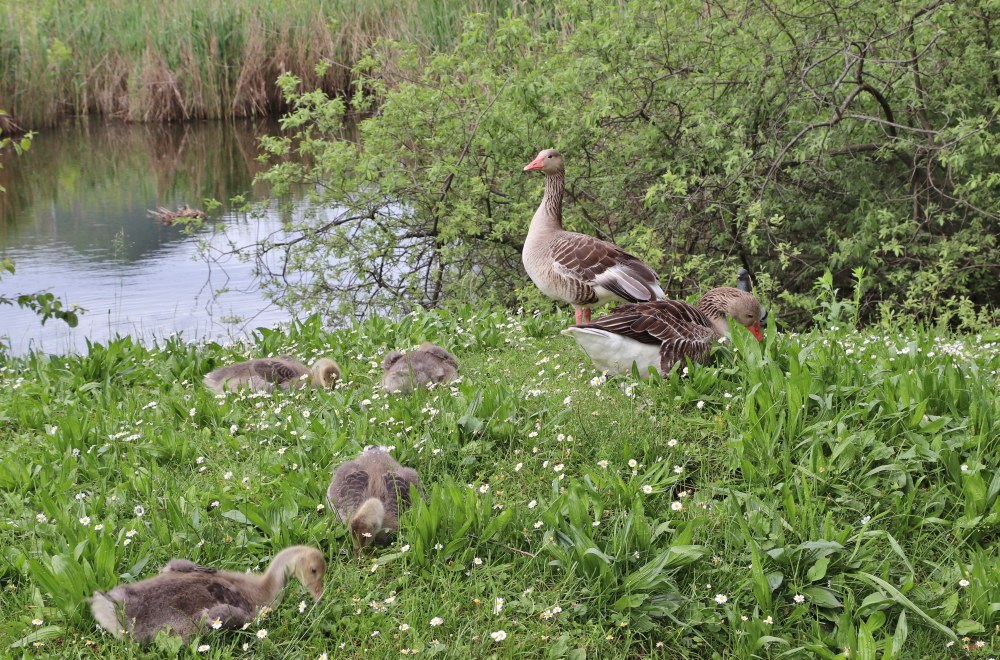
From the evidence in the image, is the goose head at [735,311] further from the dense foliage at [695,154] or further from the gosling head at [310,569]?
the gosling head at [310,569]

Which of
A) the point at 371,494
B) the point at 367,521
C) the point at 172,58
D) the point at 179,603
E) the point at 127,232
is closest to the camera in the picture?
the point at 179,603

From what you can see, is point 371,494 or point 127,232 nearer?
point 371,494

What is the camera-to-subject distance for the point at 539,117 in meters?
10.7

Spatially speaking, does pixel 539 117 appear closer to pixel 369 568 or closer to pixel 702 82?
pixel 702 82

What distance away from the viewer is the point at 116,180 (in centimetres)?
2036

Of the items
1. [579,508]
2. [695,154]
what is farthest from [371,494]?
[695,154]

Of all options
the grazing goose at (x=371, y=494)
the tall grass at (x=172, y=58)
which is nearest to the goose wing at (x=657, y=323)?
the grazing goose at (x=371, y=494)

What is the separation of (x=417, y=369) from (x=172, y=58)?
21129 mm

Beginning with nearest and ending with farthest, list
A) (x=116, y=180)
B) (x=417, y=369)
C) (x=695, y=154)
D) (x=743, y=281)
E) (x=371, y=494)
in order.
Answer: (x=371, y=494) → (x=417, y=369) → (x=743, y=281) → (x=695, y=154) → (x=116, y=180)

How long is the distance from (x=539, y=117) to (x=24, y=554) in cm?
791

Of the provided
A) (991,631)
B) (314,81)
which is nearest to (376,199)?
(991,631)

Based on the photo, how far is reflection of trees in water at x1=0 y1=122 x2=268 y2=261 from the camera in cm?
1653

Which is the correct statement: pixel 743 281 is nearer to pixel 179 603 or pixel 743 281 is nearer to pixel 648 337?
pixel 648 337

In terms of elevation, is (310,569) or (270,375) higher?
(310,569)
